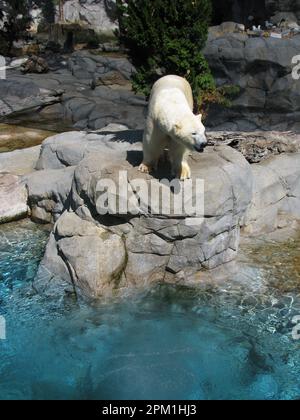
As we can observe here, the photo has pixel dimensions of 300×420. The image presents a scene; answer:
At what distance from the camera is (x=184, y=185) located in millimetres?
6934

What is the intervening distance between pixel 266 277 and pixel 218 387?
2.32 metres

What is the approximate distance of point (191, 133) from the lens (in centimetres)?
608

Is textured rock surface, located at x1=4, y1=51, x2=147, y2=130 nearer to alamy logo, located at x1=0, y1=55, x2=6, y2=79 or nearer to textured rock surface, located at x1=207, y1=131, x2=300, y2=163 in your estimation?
alamy logo, located at x1=0, y1=55, x2=6, y2=79

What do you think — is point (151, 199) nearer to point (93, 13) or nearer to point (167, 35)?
point (167, 35)

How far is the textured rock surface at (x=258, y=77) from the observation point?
18531mm

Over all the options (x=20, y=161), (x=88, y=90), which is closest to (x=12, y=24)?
(x=88, y=90)

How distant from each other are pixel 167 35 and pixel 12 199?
14.1 feet

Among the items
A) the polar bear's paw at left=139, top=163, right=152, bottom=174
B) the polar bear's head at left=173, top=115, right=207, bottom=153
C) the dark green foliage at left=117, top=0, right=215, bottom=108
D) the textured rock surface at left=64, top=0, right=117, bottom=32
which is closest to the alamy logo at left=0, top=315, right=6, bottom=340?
the polar bear's paw at left=139, top=163, right=152, bottom=174

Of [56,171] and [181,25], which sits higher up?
[181,25]

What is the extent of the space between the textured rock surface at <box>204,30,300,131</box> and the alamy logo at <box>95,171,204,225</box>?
467 inches

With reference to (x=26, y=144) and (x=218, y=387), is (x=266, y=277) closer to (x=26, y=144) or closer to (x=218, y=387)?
(x=218, y=387)

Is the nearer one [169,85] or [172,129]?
[172,129]

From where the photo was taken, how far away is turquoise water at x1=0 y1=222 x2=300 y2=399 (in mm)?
5359

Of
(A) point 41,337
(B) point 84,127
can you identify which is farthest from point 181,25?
(B) point 84,127
